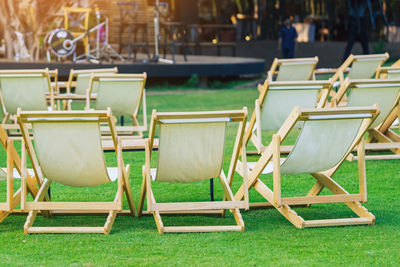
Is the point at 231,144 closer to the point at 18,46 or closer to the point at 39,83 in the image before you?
the point at 39,83

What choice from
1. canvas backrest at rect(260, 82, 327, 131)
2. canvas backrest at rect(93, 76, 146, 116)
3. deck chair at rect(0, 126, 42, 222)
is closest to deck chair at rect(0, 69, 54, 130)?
canvas backrest at rect(93, 76, 146, 116)

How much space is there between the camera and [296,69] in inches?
394

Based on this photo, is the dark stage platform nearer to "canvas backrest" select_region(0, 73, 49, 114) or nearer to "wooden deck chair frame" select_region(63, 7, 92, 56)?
"wooden deck chair frame" select_region(63, 7, 92, 56)

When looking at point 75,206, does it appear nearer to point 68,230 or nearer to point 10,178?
point 68,230

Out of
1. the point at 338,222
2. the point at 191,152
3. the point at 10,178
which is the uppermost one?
the point at 191,152

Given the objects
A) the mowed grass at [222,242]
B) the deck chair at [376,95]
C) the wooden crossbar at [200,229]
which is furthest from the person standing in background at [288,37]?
the wooden crossbar at [200,229]

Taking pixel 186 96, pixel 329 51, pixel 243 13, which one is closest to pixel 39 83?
pixel 186 96

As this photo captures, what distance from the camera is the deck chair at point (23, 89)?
27.4ft

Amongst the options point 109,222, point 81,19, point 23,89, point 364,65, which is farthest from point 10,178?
point 81,19

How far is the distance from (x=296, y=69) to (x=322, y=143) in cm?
531

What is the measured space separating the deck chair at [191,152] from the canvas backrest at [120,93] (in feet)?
11.4

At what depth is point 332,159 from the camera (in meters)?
4.90

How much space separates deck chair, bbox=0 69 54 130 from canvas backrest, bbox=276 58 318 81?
10.4 feet

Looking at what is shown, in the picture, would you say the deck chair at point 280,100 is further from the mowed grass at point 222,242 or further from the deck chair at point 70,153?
the deck chair at point 70,153
